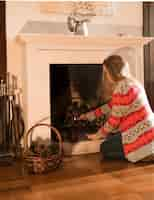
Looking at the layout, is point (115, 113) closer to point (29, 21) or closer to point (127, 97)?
point (127, 97)

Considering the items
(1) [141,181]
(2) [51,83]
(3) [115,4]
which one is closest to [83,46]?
(2) [51,83]

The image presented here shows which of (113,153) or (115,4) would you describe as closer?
(113,153)

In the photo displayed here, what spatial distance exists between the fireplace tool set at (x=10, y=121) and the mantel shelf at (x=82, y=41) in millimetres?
427

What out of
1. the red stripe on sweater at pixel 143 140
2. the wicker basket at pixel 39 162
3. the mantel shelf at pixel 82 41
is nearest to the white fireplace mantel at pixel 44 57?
the mantel shelf at pixel 82 41

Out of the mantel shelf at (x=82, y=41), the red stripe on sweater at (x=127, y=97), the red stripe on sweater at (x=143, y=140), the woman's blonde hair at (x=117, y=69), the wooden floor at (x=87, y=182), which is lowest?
the wooden floor at (x=87, y=182)

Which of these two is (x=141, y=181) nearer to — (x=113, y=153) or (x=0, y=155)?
(x=113, y=153)

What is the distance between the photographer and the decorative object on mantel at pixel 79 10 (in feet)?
10.8

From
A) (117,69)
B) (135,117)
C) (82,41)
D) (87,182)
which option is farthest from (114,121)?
(82,41)

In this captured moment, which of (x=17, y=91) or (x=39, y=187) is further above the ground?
(x=17, y=91)

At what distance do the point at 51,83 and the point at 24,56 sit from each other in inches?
14.8

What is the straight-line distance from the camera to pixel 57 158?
2605 mm

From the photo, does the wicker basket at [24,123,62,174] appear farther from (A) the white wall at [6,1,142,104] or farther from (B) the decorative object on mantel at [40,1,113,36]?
(B) the decorative object on mantel at [40,1,113,36]

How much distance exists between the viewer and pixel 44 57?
314 cm

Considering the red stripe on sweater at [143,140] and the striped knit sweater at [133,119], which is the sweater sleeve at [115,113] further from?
the red stripe on sweater at [143,140]
